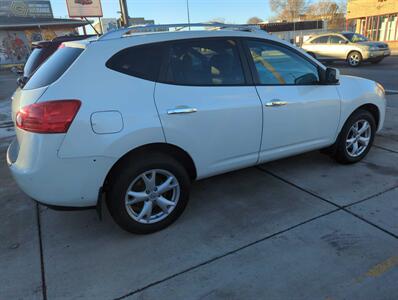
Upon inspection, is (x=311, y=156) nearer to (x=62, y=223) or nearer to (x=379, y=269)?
(x=379, y=269)

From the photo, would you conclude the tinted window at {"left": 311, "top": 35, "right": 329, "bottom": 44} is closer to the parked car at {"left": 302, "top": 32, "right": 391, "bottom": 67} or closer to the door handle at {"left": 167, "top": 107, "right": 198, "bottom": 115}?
the parked car at {"left": 302, "top": 32, "right": 391, "bottom": 67}

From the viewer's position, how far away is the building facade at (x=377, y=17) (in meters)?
26.5

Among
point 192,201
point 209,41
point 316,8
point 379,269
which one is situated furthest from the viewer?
point 316,8

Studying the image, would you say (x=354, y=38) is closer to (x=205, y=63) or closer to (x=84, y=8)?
(x=205, y=63)

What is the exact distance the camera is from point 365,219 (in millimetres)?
3111

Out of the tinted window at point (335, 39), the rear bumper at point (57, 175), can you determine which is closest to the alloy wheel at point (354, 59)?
the tinted window at point (335, 39)

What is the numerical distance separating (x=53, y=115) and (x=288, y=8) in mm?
82078

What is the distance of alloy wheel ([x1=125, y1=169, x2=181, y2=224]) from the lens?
9.59 feet

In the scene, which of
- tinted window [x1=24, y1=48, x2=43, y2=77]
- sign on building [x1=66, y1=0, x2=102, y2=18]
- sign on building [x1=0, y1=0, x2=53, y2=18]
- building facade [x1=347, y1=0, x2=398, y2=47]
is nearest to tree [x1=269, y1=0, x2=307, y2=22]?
building facade [x1=347, y1=0, x2=398, y2=47]

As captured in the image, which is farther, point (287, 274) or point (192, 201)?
point (192, 201)

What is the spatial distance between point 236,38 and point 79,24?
41107mm

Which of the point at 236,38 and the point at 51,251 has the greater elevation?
the point at 236,38

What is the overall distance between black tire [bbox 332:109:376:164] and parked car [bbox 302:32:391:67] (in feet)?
43.1

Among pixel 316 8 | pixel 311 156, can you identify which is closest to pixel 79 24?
→ pixel 311 156
